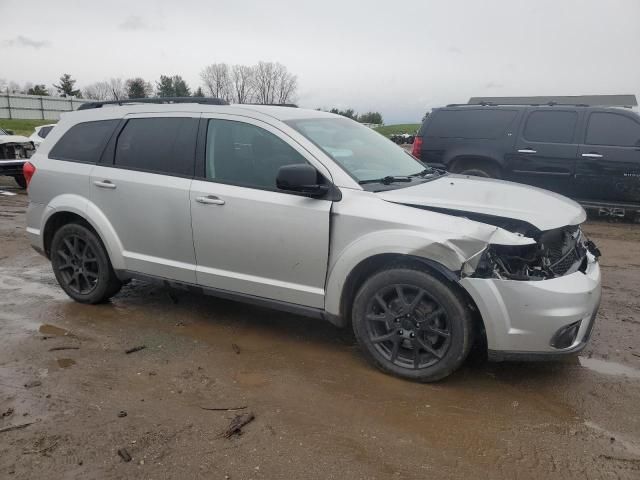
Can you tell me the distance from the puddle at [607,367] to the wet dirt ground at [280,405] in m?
0.01

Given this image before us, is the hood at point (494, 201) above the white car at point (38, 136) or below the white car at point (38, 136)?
above

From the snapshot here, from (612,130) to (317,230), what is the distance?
725 cm

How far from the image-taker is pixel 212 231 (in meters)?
4.25

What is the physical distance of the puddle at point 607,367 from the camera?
381cm

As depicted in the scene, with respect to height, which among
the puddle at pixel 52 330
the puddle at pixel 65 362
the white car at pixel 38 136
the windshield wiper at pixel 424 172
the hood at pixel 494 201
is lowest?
the puddle at pixel 52 330

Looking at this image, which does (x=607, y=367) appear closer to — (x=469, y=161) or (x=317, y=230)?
(x=317, y=230)

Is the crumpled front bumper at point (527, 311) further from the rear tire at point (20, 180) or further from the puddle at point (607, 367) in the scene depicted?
the rear tire at point (20, 180)

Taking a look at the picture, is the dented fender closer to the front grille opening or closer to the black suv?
the front grille opening

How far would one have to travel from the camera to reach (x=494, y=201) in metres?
3.74

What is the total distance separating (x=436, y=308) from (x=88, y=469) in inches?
86.0

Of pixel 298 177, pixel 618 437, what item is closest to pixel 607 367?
pixel 618 437

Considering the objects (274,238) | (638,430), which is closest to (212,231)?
(274,238)

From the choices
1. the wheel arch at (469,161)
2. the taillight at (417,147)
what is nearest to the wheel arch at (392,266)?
the wheel arch at (469,161)

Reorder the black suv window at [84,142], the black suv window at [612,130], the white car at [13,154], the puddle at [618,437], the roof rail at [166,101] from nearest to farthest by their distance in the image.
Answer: the puddle at [618,437] < the roof rail at [166,101] < the black suv window at [84,142] < the black suv window at [612,130] < the white car at [13,154]
